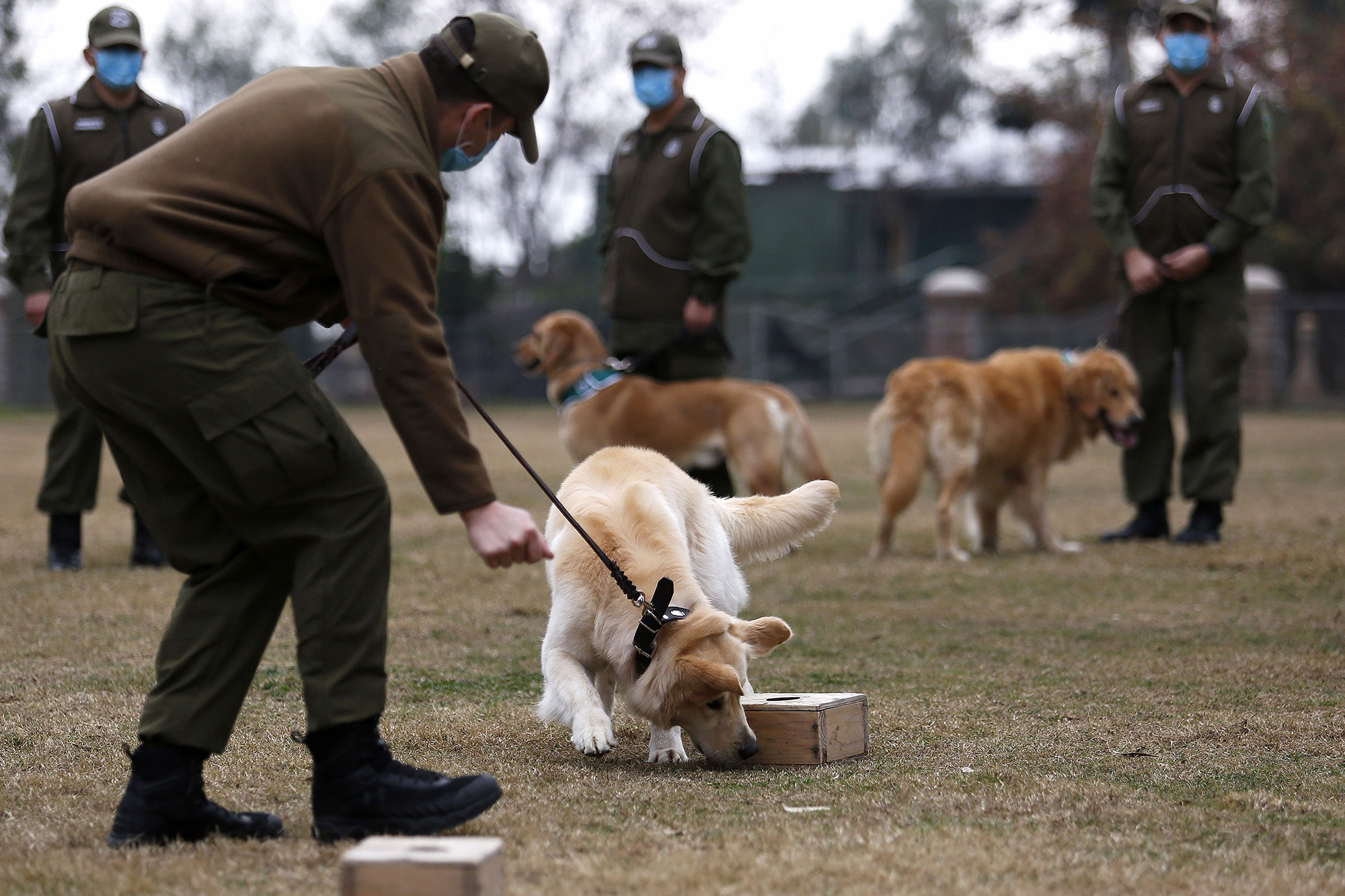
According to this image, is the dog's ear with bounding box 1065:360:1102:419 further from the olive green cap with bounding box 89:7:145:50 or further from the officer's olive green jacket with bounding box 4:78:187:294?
the olive green cap with bounding box 89:7:145:50

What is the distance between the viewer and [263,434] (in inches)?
94.8

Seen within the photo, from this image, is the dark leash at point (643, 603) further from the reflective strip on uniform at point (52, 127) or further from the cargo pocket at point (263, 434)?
the reflective strip on uniform at point (52, 127)

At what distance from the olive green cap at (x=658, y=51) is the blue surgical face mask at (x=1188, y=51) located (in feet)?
8.77

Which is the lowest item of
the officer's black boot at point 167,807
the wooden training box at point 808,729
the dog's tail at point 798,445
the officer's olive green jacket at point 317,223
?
the wooden training box at point 808,729

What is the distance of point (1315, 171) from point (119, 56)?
950 inches

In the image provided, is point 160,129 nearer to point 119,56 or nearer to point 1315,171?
point 119,56

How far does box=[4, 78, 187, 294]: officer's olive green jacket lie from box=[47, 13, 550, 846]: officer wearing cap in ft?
13.5

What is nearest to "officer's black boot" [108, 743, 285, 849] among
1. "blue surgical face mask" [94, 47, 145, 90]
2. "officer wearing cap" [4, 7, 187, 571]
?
"officer wearing cap" [4, 7, 187, 571]

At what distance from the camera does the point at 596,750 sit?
3283 mm

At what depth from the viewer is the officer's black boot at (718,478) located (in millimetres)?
7402

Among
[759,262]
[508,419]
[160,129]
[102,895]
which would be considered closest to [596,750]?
[102,895]

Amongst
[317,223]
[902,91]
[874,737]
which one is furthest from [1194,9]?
[902,91]

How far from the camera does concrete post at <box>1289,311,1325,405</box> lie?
72.0 ft

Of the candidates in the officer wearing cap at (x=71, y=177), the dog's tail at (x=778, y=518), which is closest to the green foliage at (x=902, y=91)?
the officer wearing cap at (x=71, y=177)
